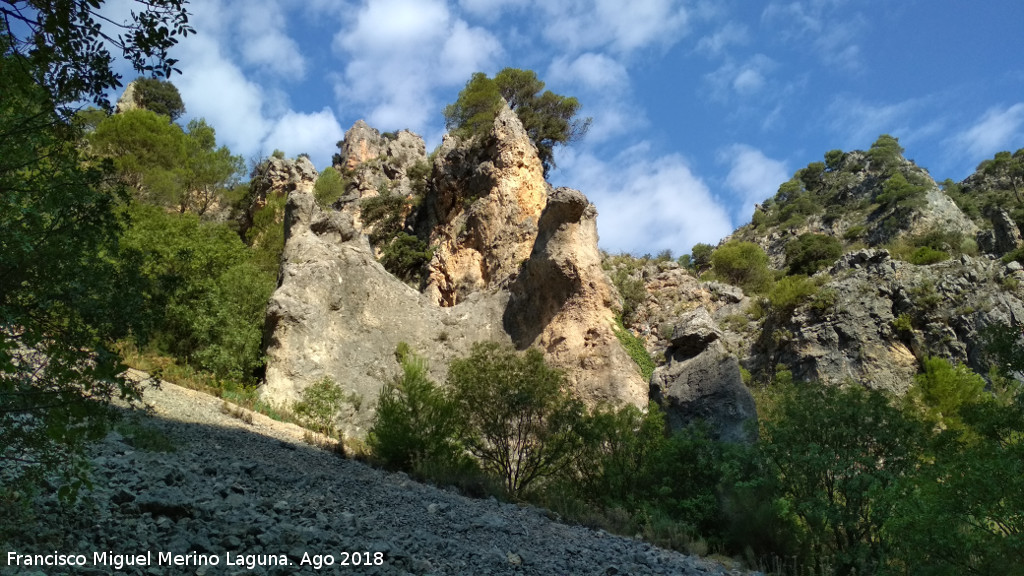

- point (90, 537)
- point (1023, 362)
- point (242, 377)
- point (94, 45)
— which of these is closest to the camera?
point (94, 45)

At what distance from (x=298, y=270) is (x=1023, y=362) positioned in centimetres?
1632

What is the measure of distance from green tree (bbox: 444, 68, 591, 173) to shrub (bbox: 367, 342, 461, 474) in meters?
24.3

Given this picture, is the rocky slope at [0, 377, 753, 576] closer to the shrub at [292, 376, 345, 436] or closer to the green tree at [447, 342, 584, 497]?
the green tree at [447, 342, 584, 497]

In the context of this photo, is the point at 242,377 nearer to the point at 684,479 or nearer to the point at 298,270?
the point at 298,270

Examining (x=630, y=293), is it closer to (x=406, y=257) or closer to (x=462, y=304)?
(x=406, y=257)

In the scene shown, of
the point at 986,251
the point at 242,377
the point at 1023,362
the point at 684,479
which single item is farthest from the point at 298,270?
the point at 986,251

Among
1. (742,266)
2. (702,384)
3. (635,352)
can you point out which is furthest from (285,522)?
(742,266)

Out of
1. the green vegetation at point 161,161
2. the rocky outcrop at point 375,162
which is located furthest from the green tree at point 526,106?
the green vegetation at point 161,161

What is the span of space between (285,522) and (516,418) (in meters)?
7.81

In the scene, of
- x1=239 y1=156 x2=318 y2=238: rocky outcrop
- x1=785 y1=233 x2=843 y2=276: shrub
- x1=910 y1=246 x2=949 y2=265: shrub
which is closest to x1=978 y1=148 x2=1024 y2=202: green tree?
x1=785 y1=233 x2=843 y2=276: shrub

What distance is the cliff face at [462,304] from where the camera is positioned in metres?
18.2

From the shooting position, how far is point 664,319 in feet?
99.5

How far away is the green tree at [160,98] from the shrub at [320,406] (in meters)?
47.2

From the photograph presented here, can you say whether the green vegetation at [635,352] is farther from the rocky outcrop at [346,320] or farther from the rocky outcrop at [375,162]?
the rocky outcrop at [375,162]
